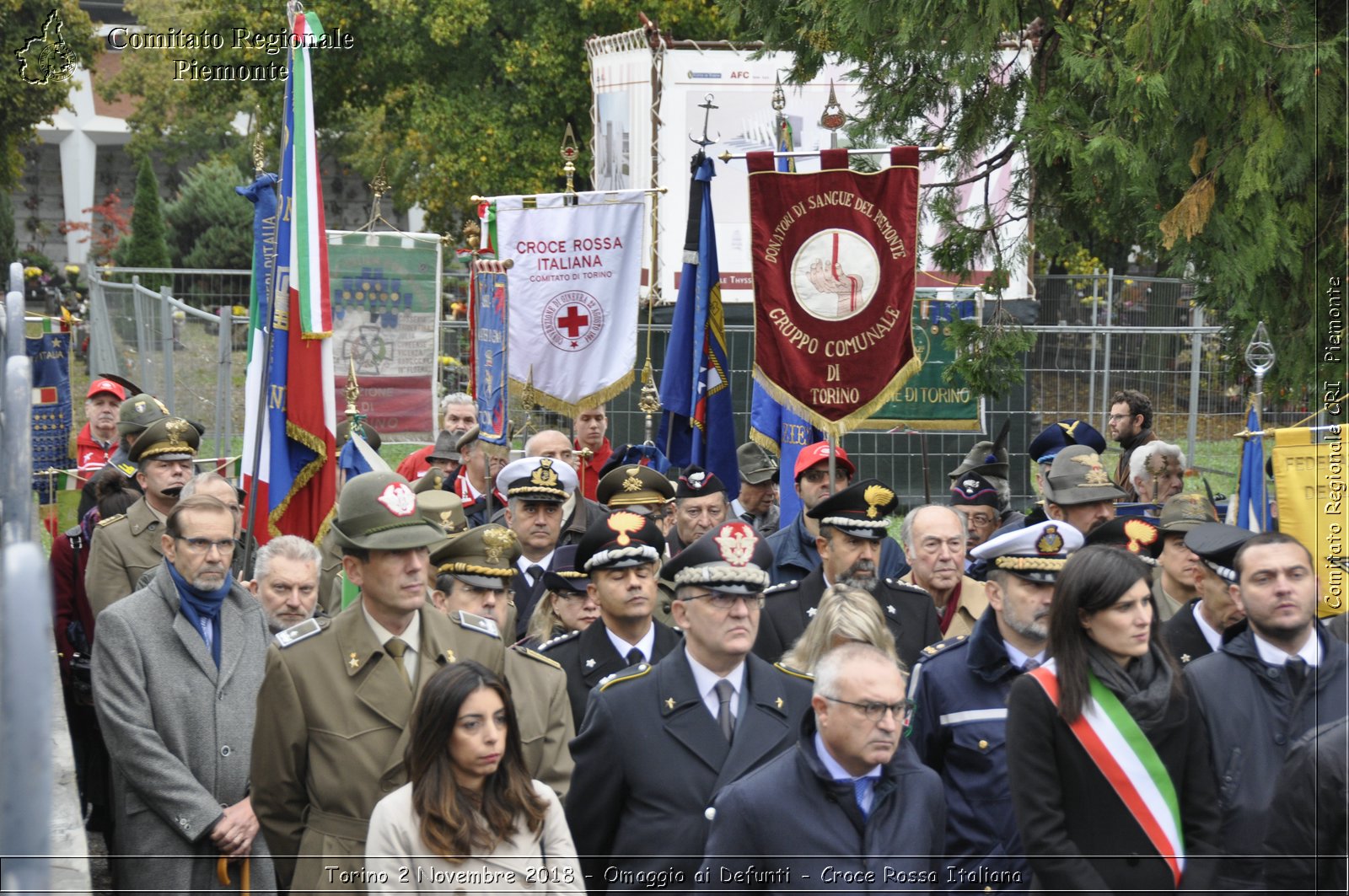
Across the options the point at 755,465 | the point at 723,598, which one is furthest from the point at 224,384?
the point at 723,598

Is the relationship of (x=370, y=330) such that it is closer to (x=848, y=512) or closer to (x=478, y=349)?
(x=478, y=349)

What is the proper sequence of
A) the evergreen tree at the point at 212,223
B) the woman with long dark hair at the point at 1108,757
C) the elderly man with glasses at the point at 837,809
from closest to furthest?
the elderly man with glasses at the point at 837,809, the woman with long dark hair at the point at 1108,757, the evergreen tree at the point at 212,223

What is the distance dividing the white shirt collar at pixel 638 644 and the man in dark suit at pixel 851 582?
0.80 meters

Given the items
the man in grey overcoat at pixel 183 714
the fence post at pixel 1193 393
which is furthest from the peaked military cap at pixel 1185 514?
the fence post at pixel 1193 393

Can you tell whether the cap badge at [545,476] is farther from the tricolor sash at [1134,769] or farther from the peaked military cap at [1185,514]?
the tricolor sash at [1134,769]

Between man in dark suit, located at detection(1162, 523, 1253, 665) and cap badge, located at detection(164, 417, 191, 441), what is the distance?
468cm

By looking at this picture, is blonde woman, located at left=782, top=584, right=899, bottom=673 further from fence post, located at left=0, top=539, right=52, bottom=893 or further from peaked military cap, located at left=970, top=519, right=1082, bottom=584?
fence post, located at left=0, top=539, right=52, bottom=893

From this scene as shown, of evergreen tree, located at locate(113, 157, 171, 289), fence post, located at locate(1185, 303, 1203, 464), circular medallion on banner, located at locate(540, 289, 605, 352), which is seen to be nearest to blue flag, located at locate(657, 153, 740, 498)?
circular medallion on banner, located at locate(540, 289, 605, 352)

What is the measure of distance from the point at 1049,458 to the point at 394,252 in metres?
7.38

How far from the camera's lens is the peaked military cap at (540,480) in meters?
7.68

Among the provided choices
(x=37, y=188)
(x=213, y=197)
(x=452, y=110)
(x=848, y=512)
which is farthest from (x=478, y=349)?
(x=37, y=188)

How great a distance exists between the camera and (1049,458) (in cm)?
951

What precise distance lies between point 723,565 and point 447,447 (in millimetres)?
6063

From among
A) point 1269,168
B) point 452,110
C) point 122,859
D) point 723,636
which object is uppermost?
point 452,110
